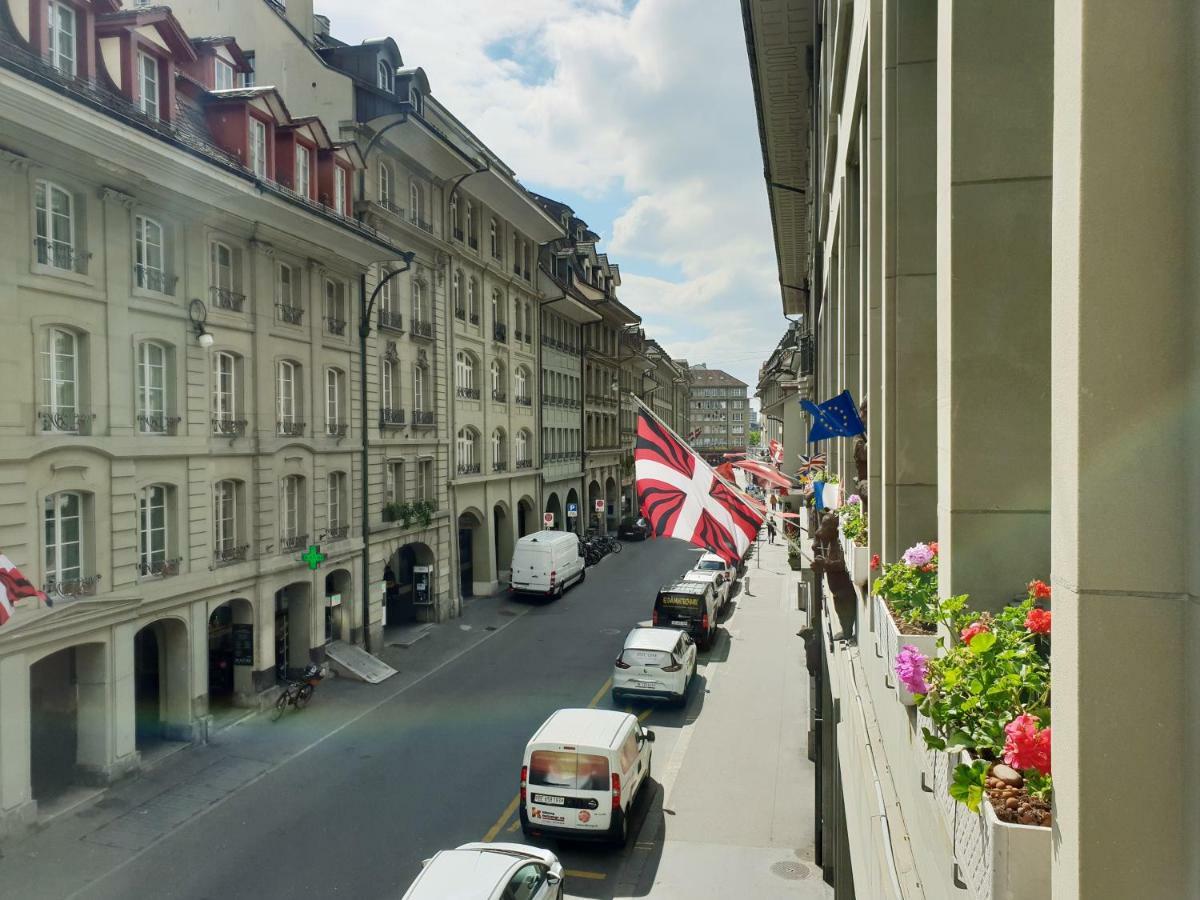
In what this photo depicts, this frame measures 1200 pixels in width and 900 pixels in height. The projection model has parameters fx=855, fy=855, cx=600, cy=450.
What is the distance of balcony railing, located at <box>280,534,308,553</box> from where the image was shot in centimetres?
2306

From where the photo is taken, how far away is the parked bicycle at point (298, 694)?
21.5 m

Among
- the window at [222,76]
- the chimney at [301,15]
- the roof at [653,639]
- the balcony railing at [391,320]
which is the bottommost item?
the roof at [653,639]

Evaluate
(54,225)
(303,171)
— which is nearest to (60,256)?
(54,225)

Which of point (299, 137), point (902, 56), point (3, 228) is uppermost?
point (299, 137)

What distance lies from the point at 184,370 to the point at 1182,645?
2009 cm

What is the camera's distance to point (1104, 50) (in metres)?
2.46

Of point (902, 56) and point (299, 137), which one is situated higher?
point (299, 137)

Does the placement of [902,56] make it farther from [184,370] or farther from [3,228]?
[184,370]

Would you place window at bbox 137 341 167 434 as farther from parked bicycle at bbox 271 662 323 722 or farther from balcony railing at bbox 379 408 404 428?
balcony railing at bbox 379 408 404 428

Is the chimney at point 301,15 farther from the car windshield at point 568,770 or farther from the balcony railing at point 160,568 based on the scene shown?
the car windshield at point 568,770

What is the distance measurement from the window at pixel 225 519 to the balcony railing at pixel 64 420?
4.18 metres

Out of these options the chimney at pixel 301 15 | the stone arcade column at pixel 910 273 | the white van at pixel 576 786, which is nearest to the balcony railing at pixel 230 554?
the white van at pixel 576 786

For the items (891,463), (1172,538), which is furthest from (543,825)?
(1172,538)

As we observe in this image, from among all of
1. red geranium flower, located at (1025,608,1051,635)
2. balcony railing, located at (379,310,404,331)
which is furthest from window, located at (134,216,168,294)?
red geranium flower, located at (1025,608,1051,635)
